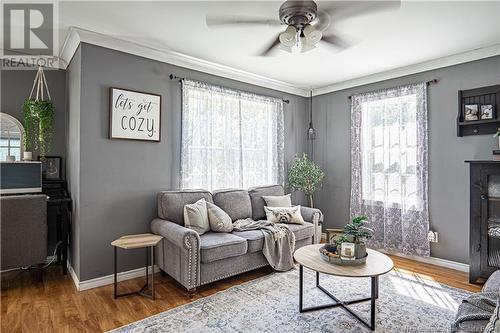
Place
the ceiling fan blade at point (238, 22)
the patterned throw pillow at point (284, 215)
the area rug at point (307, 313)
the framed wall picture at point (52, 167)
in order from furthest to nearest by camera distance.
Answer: the patterned throw pillow at point (284, 215) → the framed wall picture at point (52, 167) → the ceiling fan blade at point (238, 22) → the area rug at point (307, 313)

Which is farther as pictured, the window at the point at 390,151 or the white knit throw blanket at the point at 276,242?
the window at the point at 390,151

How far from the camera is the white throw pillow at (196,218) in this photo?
10.6 ft

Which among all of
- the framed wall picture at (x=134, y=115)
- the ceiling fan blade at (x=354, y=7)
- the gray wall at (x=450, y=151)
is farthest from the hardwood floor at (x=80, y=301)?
the ceiling fan blade at (x=354, y=7)

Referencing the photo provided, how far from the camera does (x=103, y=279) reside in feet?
10.2

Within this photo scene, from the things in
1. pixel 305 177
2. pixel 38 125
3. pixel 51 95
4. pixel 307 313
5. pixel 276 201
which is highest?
pixel 51 95

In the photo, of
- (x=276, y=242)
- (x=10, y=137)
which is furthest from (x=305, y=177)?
(x=10, y=137)

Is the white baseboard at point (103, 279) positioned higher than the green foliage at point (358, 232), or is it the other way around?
the green foliage at point (358, 232)

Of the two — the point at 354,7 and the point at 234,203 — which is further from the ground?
the point at 354,7

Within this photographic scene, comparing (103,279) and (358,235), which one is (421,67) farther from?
(103,279)

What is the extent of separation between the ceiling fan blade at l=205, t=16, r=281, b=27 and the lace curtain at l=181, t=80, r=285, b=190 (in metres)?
1.23

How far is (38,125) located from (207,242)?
2.72m

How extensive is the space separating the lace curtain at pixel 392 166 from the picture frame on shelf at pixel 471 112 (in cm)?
45

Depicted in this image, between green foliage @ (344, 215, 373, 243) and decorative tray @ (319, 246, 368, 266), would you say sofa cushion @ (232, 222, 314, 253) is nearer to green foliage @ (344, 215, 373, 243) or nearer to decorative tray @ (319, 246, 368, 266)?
decorative tray @ (319, 246, 368, 266)

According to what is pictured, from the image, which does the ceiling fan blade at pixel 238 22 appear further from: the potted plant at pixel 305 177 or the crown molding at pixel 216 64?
the potted plant at pixel 305 177
